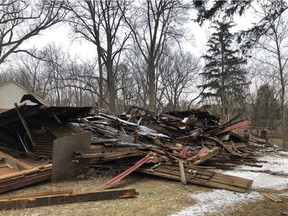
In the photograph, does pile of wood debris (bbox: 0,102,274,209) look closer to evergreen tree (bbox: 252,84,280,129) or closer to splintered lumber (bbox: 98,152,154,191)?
splintered lumber (bbox: 98,152,154,191)

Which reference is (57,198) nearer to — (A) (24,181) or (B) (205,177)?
(A) (24,181)

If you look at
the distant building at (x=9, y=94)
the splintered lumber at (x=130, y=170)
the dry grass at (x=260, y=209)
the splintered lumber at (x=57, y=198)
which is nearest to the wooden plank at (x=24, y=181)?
the splintered lumber at (x=57, y=198)

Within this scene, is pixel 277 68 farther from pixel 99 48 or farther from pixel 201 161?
pixel 201 161

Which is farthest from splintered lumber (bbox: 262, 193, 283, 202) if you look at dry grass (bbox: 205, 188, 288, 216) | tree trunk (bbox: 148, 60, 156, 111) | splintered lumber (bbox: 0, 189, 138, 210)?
tree trunk (bbox: 148, 60, 156, 111)

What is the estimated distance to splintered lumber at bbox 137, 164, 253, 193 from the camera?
6.45 m

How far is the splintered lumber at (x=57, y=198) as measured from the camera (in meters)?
5.25

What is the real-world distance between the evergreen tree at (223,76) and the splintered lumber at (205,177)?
938 inches

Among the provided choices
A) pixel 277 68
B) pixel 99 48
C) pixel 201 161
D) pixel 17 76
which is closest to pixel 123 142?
pixel 201 161

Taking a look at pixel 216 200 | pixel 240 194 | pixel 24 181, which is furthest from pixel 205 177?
pixel 24 181

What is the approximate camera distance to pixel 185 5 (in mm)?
25875

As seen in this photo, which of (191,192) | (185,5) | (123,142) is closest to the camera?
(191,192)

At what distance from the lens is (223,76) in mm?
31609

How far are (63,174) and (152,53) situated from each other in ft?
70.3

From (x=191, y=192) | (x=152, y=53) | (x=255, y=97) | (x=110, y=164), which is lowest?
(x=191, y=192)
